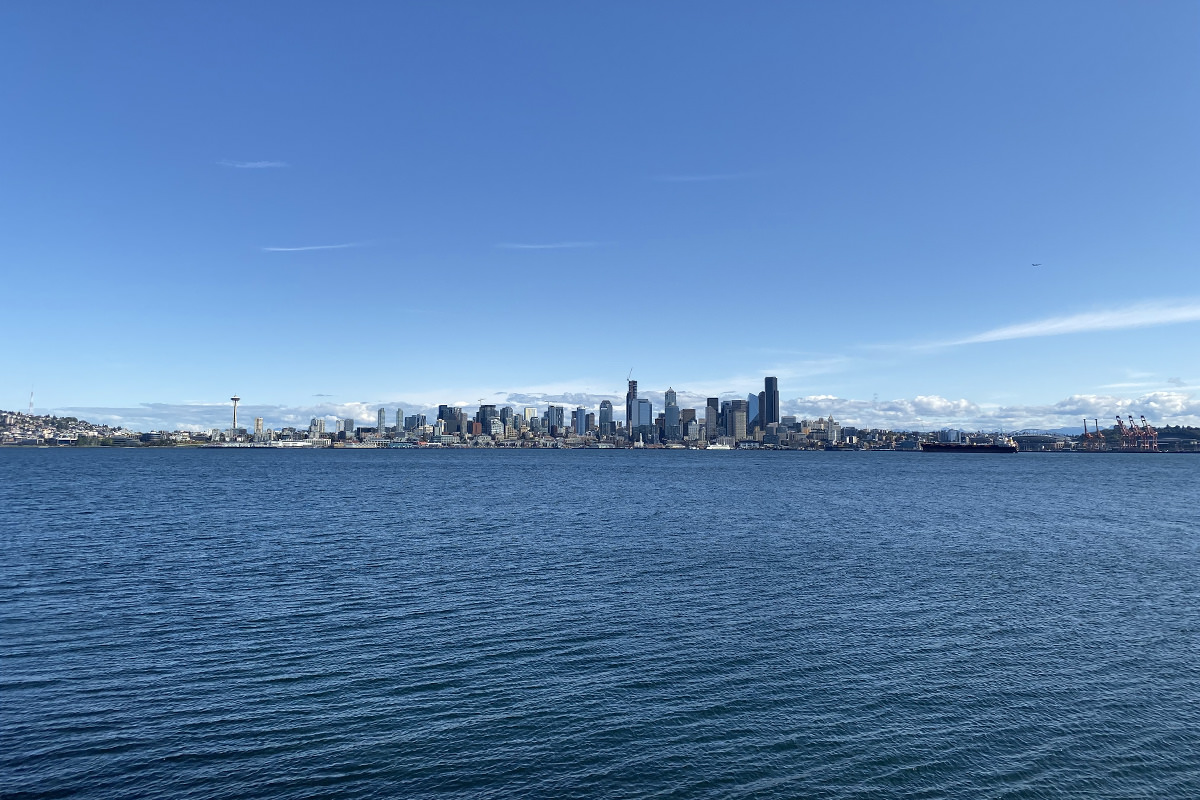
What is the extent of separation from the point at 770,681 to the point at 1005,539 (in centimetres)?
5989

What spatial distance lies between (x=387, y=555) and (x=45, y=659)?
100 ft

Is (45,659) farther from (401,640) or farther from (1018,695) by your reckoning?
(1018,695)

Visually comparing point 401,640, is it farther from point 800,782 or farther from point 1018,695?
point 1018,695

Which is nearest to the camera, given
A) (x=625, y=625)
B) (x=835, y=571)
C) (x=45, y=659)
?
(x=45, y=659)

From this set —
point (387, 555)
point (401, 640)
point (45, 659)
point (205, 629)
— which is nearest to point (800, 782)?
point (401, 640)

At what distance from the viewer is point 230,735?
2648 centimetres

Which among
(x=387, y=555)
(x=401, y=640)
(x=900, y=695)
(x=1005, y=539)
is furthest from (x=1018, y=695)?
(x=1005, y=539)

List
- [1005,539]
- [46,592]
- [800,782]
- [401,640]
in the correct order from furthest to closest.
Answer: [1005,539] < [46,592] < [401,640] < [800,782]

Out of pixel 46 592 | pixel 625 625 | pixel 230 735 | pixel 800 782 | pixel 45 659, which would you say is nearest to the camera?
pixel 800 782

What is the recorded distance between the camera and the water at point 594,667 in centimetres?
2445

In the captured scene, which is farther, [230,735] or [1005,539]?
[1005,539]

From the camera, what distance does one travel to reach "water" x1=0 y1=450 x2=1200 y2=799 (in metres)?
24.5

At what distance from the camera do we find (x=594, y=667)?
34.4 m

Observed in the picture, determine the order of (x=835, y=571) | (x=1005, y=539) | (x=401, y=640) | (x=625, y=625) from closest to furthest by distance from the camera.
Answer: (x=401, y=640)
(x=625, y=625)
(x=835, y=571)
(x=1005, y=539)
